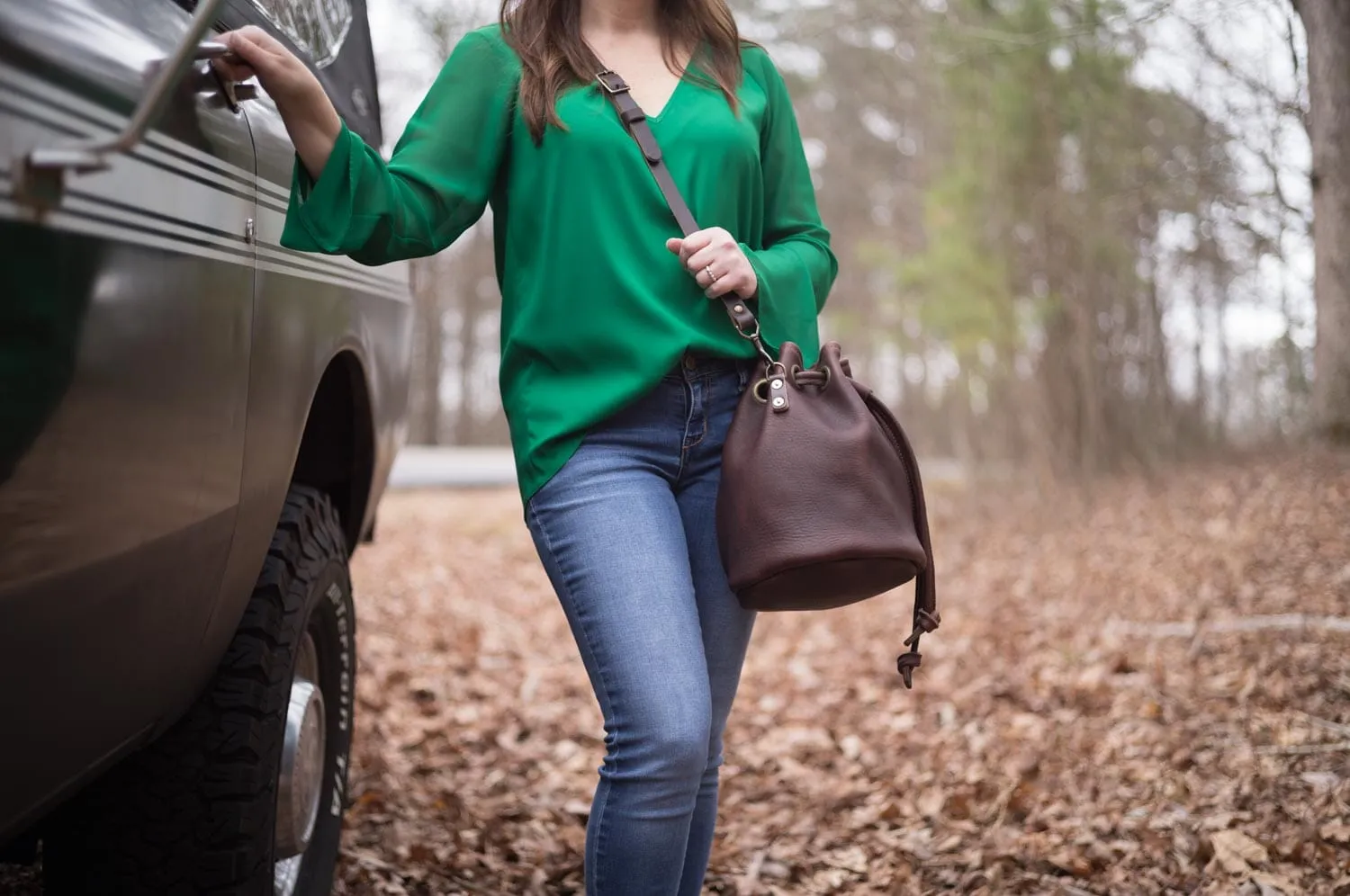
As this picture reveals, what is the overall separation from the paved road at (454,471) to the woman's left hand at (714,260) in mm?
13222

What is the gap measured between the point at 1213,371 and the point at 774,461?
64.8 feet

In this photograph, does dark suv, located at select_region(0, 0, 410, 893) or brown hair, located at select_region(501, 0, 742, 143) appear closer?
dark suv, located at select_region(0, 0, 410, 893)

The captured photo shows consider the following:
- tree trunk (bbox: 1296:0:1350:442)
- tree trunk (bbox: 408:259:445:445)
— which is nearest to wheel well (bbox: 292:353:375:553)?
tree trunk (bbox: 1296:0:1350:442)

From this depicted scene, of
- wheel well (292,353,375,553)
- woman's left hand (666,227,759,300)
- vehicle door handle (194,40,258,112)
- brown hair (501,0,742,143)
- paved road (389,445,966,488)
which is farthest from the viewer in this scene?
paved road (389,445,966,488)

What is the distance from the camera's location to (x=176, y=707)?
2033mm

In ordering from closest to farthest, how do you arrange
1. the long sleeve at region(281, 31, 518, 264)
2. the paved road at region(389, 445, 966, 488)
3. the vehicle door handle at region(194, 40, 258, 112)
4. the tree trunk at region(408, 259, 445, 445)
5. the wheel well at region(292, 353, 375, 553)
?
1. the vehicle door handle at region(194, 40, 258, 112)
2. the long sleeve at region(281, 31, 518, 264)
3. the wheel well at region(292, 353, 375, 553)
4. the paved road at region(389, 445, 966, 488)
5. the tree trunk at region(408, 259, 445, 445)

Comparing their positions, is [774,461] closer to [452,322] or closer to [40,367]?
[40,367]

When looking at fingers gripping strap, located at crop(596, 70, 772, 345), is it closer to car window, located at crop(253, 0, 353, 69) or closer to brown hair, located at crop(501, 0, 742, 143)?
brown hair, located at crop(501, 0, 742, 143)

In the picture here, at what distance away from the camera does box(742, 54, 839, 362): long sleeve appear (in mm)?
2434

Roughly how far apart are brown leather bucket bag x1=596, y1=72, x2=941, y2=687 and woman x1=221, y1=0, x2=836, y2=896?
82 millimetres

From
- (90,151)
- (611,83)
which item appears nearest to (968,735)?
(611,83)

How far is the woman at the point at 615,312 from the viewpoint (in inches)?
84.9

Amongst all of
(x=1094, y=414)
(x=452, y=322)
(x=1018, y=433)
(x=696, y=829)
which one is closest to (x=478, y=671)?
(x=696, y=829)

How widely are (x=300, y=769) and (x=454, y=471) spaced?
14.9m
